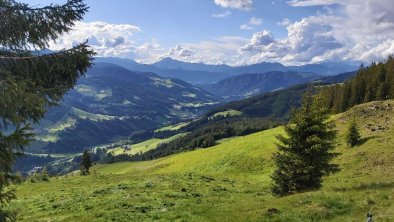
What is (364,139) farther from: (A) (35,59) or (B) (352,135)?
(A) (35,59)

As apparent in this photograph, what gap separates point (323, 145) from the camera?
32094 mm

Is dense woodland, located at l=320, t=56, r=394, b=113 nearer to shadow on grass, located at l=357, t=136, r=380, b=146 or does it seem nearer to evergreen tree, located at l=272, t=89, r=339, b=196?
shadow on grass, located at l=357, t=136, r=380, b=146

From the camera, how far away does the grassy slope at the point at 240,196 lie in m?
21.2

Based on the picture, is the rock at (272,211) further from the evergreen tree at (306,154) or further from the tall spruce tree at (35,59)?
the tall spruce tree at (35,59)

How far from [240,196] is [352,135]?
30361mm

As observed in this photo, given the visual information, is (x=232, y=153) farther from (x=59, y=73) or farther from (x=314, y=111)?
(x=59, y=73)

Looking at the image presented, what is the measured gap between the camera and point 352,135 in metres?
60.0

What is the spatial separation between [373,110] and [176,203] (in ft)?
177

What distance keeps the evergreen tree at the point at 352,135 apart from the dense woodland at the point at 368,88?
150ft

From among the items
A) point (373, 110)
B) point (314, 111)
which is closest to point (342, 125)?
point (373, 110)

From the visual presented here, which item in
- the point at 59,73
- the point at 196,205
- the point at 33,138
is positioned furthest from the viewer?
the point at 196,205

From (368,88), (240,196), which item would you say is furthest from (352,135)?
(368,88)

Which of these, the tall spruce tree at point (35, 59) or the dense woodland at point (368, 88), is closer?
the tall spruce tree at point (35, 59)

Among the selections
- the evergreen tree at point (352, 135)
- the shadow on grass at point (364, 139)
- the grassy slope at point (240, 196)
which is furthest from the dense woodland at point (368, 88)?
the shadow on grass at point (364, 139)
